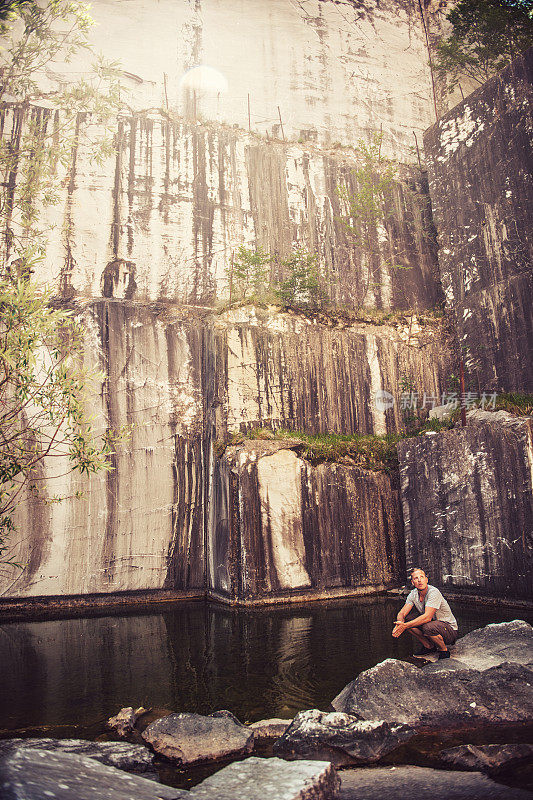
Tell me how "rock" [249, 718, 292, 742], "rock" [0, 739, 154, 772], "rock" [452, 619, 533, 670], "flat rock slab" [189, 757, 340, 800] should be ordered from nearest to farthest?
"flat rock slab" [189, 757, 340, 800] → "rock" [0, 739, 154, 772] → "rock" [249, 718, 292, 742] → "rock" [452, 619, 533, 670]

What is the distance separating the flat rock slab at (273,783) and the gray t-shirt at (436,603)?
2.71 meters

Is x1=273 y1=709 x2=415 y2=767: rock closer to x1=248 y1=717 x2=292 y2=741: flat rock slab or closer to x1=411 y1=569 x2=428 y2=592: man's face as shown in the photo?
x1=248 y1=717 x2=292 y2=741: flat rock slab

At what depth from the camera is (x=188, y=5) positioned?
54.6ft

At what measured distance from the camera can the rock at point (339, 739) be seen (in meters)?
3.73

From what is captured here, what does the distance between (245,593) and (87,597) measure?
10.6 feet

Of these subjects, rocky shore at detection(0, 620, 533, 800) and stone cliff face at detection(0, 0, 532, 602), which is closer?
rocky shore at detection(0, 620, 533, 800)

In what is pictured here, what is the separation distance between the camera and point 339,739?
12.5ft

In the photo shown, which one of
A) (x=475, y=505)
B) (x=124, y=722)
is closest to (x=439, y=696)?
(x=124, y=722)

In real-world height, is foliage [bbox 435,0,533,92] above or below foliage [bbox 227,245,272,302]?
above

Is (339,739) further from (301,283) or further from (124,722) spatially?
(301,283)

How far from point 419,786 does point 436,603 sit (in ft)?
8.36

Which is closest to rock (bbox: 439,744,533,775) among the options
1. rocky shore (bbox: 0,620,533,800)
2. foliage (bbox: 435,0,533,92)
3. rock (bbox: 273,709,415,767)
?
rocky shore (bbox: 0,620,533,800)
